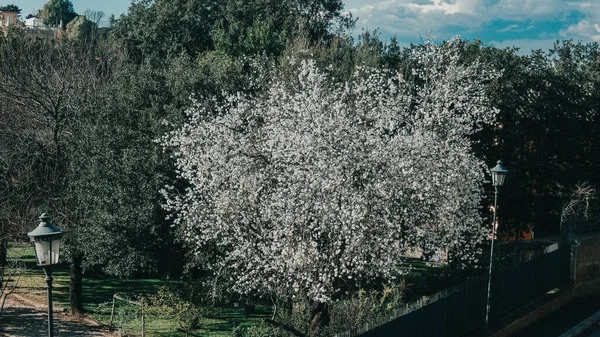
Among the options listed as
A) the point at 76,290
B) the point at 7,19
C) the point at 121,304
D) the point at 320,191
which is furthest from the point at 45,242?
the point at 7,19

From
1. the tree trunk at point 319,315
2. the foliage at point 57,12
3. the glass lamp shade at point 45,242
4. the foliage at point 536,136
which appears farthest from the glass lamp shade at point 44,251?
the foliage at point 57,12

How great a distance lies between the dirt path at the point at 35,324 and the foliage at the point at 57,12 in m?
80.0

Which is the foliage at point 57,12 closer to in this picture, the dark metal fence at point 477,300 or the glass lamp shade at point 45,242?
the dark metal fence at point 477,300

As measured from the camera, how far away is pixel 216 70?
22594 mm

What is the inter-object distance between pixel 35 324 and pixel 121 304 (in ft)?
9.68

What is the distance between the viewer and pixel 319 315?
55.0ft

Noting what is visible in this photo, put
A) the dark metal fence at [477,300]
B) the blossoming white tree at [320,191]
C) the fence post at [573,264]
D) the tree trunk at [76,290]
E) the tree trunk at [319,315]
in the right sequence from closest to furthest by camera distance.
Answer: the dark metal fence at [477,300]
the blossoming white tree at [320,191]
the tree trunk at [319,315]
the fence post at [573,264]
the tree trunk at [76,290]

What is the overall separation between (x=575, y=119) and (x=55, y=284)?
979 inches

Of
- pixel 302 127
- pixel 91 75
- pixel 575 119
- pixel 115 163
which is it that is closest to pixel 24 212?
pixel 115 163

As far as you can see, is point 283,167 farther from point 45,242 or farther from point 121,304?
point 121,304

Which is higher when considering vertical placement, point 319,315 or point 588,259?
point 588,259

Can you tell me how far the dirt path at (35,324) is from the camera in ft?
63.2

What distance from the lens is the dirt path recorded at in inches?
758

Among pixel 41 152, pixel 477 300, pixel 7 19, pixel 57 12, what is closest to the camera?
pixel 477 300
